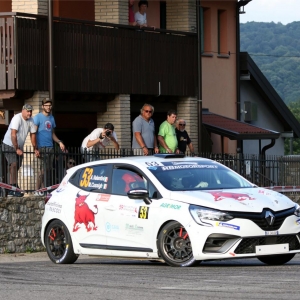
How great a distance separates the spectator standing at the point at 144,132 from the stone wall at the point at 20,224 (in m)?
2.23

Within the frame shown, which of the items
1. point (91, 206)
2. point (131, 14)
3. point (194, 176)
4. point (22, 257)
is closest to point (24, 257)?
point (22, 257)

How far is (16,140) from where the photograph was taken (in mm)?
19281

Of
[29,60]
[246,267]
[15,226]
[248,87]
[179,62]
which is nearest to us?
[246,267]

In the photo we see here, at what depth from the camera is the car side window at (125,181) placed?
15039 millimetres

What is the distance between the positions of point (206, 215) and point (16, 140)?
624 centimetres

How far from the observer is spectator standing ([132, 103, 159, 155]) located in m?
20.8

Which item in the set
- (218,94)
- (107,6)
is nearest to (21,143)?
(107,6)

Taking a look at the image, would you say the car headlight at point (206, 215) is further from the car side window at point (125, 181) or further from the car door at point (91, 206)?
the car door at point (91, 206)

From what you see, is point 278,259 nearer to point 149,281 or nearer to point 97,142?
point 149,281

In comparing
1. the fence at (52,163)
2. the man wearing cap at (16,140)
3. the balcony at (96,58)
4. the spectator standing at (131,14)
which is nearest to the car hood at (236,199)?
the man wearing cap at (16,140)

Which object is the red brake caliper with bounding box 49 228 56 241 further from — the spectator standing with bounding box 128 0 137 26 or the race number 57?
the spectator standing with bounding box 128 0 137 26

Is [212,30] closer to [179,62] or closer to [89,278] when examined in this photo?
[179,62]

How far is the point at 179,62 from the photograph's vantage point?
27812 mm

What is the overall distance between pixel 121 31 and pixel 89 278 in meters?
13.7
